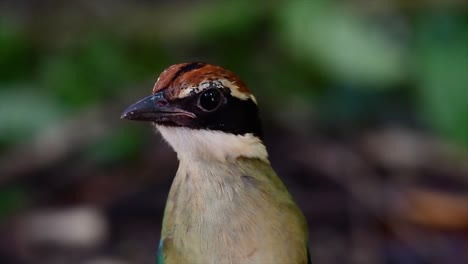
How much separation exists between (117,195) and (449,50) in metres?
2.27

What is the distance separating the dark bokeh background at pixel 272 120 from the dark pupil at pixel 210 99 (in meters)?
2.62

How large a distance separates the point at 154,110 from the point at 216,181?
1.13ft

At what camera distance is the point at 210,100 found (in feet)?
12.3

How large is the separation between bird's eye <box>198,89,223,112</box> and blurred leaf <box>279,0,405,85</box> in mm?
2923

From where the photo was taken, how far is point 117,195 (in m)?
6.75

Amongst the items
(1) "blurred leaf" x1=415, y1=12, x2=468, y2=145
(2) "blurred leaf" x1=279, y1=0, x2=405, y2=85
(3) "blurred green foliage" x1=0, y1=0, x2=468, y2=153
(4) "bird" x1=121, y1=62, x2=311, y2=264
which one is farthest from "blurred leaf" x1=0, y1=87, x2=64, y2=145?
(4) "bird" x1=121, y1=62, x2=311, y2=264

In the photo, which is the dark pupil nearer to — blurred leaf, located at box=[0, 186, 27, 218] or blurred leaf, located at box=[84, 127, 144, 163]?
blurred leaf, located at box=[0, 186, 27, 218]

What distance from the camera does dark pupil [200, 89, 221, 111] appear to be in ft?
12.2

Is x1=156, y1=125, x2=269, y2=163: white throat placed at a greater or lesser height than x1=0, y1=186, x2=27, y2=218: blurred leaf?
greater

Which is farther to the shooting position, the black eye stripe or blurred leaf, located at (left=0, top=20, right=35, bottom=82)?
blurred leaf, located at (left=0, top=20, right=35, bottom=82)

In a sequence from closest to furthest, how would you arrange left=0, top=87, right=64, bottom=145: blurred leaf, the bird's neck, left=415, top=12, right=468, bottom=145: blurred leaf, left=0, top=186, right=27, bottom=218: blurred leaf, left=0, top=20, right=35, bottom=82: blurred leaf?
1. the bird's neck
2. left=415, top=12, right=468, bottom=145: blurred leaf
3. left=0, top=186, right=27, bottom=218: blurred leaf
4. left=0, top=87, right=64, bottom=145: blurred leaf
5. left=0, top=20, right=35, bottom=82: blurred leaf

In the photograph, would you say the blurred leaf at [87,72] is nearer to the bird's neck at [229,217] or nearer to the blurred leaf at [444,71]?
the blurred leaf at [444,71]

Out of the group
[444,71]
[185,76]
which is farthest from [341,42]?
[185,76]

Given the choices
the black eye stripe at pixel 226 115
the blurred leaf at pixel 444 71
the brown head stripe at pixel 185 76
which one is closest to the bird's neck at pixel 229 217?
the black eye stripe at pixel 226 115
